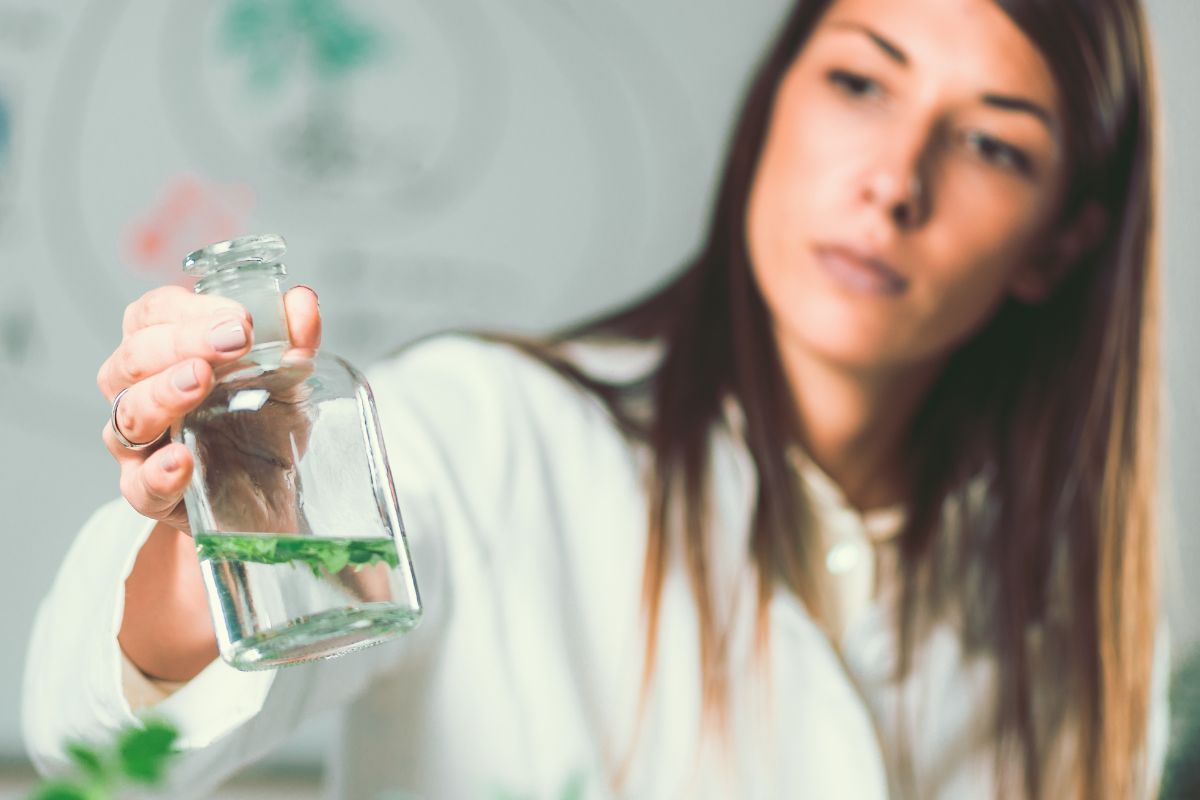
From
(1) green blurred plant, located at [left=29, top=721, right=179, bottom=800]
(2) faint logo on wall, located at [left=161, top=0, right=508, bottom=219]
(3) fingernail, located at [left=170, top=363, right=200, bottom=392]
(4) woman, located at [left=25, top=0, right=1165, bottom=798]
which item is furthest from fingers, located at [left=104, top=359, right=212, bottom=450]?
(2) faint logo on wall, located at [left=161, top=0, right=508, bottom=219]

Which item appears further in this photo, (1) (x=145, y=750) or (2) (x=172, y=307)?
(2) (x=172, y=307)

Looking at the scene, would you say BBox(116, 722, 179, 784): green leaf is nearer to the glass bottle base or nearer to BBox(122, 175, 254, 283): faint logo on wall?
the glass bottle base

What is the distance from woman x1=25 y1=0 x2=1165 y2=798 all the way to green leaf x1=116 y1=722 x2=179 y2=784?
16.9 inches

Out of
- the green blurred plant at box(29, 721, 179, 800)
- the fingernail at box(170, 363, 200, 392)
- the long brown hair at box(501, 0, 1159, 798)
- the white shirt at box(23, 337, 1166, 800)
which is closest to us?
the green blurred plant at box(29, 721, 179, 800)

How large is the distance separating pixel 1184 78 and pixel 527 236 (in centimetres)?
63

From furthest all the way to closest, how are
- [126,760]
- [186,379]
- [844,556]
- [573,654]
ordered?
[844,556], [573,654], [186,379], [126,760]

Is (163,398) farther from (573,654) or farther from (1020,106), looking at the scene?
(1020,106)

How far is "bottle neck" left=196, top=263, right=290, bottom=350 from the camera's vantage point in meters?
0.41

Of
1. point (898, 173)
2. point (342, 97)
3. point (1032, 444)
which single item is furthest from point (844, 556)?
point (342, 97)

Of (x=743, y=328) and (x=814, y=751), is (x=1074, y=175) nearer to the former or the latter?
(x=743, y=328)

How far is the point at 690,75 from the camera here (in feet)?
3.48

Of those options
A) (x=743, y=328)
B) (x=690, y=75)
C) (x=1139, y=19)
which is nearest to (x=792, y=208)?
(x=743, y=328)

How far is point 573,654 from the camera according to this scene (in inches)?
33.0

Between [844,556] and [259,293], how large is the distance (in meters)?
0.66
